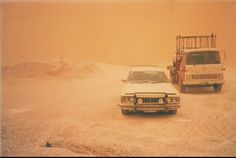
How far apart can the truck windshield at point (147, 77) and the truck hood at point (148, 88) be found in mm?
327

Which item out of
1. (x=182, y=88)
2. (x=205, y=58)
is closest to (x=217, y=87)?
(x=205, y=58)

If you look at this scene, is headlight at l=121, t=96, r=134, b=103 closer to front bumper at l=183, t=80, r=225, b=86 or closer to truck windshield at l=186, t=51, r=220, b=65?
front bumper at l=183, t=80, r=225, b=86

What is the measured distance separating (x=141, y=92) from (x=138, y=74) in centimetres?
145

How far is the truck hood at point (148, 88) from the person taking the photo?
30.1ft

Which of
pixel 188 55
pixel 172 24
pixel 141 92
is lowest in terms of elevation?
pixel 141 92

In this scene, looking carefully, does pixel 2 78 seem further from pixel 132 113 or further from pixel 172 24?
pixel 172 24

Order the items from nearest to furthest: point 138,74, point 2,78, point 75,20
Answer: point 138,74, point 2,78, point 75,20

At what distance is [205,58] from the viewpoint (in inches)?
492

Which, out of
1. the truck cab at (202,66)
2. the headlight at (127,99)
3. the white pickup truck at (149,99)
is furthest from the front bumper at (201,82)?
the headlight at (127,99)

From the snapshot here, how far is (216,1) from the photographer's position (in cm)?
1062

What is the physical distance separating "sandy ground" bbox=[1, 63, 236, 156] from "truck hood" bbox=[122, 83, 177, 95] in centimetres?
68

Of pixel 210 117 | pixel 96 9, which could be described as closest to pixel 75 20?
pixel 96 9

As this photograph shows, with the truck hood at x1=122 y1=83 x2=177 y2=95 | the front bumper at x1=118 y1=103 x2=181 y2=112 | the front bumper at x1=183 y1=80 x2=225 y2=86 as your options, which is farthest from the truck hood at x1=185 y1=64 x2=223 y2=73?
the front bumper at x1=118 y1=103 x2=181 y2=112

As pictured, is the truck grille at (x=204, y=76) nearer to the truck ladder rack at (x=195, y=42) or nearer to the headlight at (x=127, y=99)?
the truck ladder rack at (x=195, y=42)
